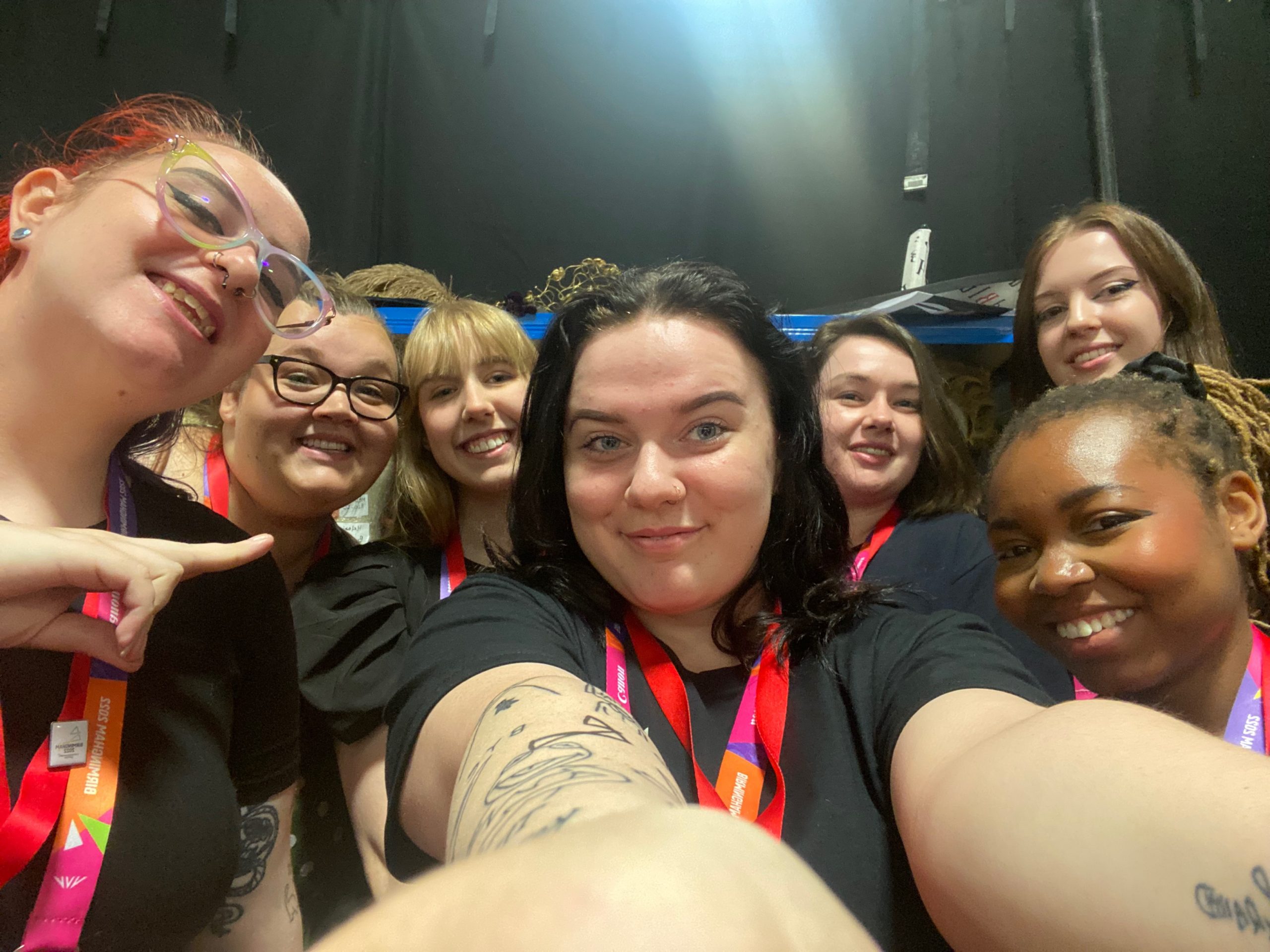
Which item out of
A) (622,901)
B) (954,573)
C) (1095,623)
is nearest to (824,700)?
(1095,623)

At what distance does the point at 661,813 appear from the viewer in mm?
361

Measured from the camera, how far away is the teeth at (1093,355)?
169cm

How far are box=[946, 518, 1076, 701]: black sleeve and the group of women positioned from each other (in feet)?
0.04

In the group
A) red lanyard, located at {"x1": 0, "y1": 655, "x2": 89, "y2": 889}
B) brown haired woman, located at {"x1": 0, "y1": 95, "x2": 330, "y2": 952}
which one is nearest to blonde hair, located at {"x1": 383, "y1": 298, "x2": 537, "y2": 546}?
brown haired woman, located at {"x1": 0, "y1": 95, "x2": 330, "y2": 952}

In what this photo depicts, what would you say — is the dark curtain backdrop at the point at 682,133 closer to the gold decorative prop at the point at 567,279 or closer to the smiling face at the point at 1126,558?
the gold decorative prop at the point at 567,279

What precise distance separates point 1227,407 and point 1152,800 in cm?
122

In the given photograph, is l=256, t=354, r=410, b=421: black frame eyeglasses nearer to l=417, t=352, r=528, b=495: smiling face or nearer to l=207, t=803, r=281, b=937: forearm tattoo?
l=417, t=352, r=528, b=495: smiling face

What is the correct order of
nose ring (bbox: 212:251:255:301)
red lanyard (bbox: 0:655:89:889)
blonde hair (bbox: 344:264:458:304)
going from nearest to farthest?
red lanyard (bbox: 0:655:89:889) < nose ring (bbox: 212:251:255:301) < blonde hair (bbox: 344:264:458:304)

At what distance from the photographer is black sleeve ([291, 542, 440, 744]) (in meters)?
1.37

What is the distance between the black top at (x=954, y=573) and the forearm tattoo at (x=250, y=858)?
1.11 meters

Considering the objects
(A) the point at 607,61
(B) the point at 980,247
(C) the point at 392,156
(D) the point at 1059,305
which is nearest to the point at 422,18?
(C) the point at 392,156

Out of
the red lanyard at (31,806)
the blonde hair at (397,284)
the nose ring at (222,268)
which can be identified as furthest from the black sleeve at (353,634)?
the blonde hair at (397,284)

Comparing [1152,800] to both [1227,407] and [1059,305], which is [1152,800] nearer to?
[1227,407]

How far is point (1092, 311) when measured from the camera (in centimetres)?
172
